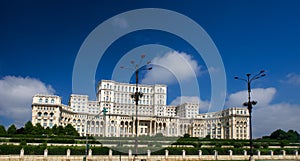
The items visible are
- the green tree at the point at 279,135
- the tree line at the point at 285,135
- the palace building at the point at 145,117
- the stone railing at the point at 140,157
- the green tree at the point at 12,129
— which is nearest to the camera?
the stone railing at the point at 140,157

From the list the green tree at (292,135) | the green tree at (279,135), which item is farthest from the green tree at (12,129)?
the green tree at (292,135)

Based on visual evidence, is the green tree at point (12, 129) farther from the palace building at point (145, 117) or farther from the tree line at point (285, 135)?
the tree line at point (285, 135)

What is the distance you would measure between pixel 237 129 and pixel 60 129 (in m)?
75.0

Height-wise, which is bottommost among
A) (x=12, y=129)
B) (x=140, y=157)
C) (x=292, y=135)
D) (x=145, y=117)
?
(x=292, y=135)

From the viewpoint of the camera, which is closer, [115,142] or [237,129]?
[115,142]

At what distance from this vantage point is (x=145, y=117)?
118 meters

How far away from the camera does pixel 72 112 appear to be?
109562mm

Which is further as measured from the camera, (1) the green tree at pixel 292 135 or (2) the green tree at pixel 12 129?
(1) the green tree at pixel 292 135

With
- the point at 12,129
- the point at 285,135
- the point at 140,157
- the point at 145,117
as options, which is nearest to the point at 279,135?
the point at 285,135

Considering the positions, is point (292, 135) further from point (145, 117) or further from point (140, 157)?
point (140, 157)

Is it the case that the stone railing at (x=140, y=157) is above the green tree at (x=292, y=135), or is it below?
above

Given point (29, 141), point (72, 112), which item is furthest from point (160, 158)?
point (72, 112)

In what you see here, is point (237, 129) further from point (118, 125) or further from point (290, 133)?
point (118, 125)

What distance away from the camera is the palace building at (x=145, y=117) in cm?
11300
